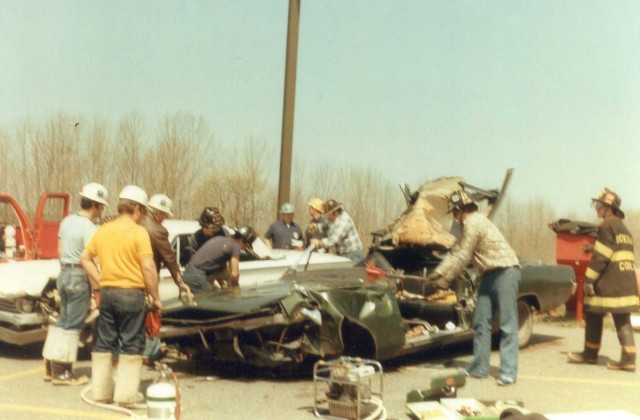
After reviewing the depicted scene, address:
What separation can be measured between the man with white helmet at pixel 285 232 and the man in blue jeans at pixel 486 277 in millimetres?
4565

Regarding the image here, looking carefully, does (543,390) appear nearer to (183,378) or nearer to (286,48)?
(183,378)

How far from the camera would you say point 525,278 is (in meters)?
8.65

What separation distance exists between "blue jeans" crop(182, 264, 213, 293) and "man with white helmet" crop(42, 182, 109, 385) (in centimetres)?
122

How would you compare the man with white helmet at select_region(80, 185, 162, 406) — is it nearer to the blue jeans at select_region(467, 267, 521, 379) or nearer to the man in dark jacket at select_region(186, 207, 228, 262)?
the man in dark jacket at select_region(186, 207, 228, 262)

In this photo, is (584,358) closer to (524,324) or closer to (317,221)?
(524,324)

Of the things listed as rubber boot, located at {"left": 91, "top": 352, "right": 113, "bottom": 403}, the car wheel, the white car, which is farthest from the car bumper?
the car wheel

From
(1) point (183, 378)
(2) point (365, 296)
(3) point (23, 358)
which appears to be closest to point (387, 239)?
(2) point (365, 296)

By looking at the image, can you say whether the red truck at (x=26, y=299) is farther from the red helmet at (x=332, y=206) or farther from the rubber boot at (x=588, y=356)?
the rubber boot at (x=588, y=356)

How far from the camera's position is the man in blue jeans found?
7.19 metres

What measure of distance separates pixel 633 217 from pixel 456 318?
8606 millimetres

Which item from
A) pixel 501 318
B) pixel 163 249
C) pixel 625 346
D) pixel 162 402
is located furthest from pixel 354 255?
pixel 162 402

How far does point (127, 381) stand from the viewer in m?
5.91

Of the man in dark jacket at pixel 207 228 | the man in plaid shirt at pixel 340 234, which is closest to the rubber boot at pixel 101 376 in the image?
the man in dark jacket at pixel 207 228

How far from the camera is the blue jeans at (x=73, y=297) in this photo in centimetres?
691
